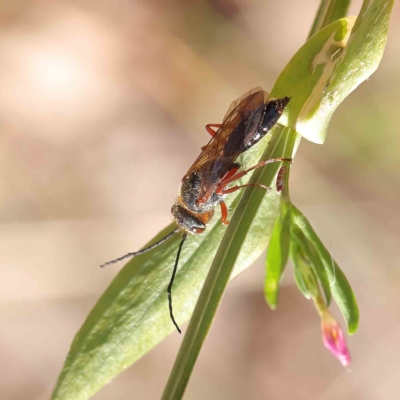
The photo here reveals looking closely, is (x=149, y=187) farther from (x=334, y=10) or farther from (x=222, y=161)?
(x=334, y=10)

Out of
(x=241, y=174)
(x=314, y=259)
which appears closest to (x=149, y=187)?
(x=241, y=174)

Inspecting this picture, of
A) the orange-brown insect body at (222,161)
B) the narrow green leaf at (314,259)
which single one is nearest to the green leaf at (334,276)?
the narrow green leaf at (314,259)

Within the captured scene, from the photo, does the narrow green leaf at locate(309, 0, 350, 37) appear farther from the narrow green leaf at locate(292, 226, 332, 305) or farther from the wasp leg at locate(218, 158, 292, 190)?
the narrow green leaf at locate(292, 226, 332, 305)

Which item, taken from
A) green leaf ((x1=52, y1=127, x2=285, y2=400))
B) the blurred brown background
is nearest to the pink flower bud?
green leaf ((x1=52, y1=127, x2=285, y2=400))

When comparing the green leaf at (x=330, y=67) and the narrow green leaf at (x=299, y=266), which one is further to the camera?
the narrow green leaf at (x=299, y=266)

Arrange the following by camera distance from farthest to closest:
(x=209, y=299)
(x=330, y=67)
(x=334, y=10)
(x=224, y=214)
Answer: (x=224, y=214), (x=334, y=10), (x=330, y=67), (x=209, y=299)

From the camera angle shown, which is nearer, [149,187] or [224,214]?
[224,214]

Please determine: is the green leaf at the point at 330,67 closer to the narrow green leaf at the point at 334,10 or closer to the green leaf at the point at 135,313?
the narrow green leaf at the point at 334,10

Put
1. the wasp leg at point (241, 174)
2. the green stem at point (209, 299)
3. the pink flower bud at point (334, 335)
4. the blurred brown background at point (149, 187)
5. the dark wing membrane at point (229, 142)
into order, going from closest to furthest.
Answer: the green stem at point (209, 299) → the wasp leg at point (241, 174) → the pink flower bud at point (334, 335) → the dark wing membrane at point (229, 142) → the blurred brown background at point (149, 187)
